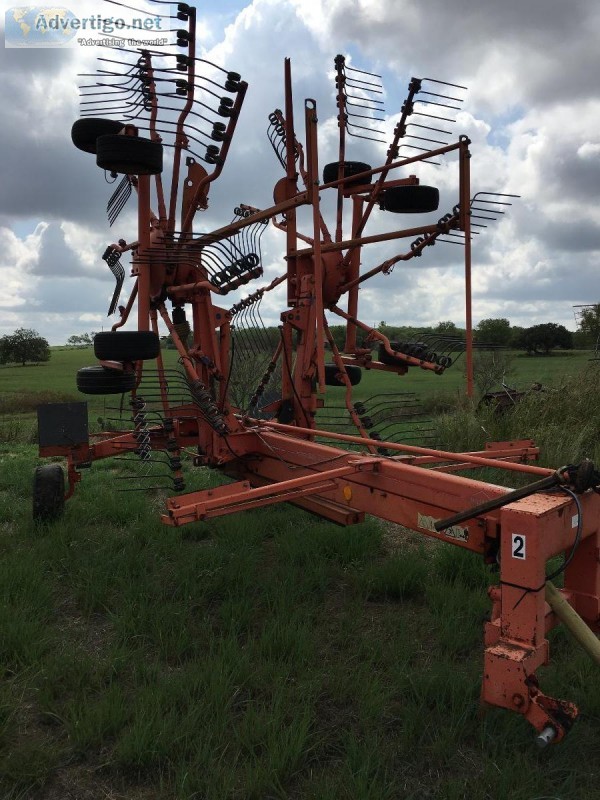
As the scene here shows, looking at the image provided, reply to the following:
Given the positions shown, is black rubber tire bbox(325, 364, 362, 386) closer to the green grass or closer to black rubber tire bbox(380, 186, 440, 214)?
the green grass

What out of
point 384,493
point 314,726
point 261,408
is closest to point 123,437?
point 261,408

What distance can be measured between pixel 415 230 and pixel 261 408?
7.77 feet

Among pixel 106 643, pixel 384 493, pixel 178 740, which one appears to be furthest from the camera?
pixel 106 643

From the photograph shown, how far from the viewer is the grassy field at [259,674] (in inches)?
105

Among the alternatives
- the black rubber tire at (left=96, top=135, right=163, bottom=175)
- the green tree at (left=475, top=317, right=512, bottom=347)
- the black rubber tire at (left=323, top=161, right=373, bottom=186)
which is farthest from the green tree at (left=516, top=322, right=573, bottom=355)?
the black rubber tire at (left=96, top=135, right=163, bottom=175)

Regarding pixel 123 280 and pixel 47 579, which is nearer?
pixel 47 579

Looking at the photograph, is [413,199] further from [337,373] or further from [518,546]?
[518,546]

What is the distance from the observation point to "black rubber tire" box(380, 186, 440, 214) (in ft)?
15.4

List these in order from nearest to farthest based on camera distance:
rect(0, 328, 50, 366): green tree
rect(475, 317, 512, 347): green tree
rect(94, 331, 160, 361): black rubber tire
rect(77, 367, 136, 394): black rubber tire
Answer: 1. rect(94, 331, 160, 361): black rubber tire
2. rect(77, 367, 136, 394): black rubber tire
3. rect(475, 317, 512, 347): green tree
4. rect(0, 328, 50, 366): green tree

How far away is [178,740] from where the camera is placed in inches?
111

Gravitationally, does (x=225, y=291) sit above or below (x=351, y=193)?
below

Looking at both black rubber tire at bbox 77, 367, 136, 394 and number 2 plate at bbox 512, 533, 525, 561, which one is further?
black rubber tire at bbox 77, 367, 136, 394

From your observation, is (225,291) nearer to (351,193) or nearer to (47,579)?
(351,193)

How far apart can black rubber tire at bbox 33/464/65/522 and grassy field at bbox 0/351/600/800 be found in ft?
0.73
